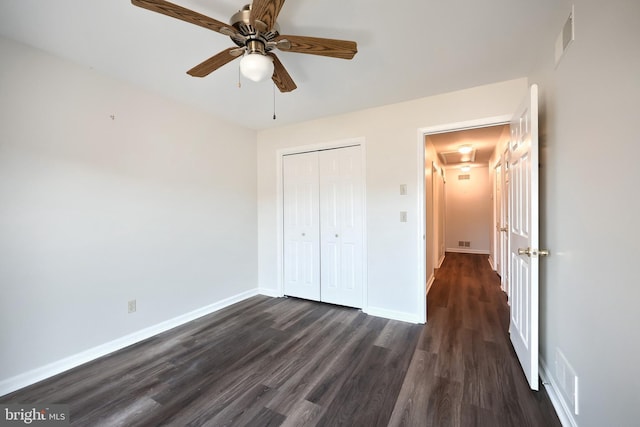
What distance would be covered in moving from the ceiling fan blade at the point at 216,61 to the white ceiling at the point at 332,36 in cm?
26

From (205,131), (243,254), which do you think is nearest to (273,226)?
(243,254)

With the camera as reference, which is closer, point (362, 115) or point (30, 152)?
point (30, 152)

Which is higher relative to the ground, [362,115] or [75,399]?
[362,115]

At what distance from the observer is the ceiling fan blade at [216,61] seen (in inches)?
60.3

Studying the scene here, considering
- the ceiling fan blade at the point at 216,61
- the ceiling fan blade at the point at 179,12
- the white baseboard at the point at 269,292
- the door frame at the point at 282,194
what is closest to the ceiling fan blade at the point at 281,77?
the ceiling fan blade at the point at 216,61

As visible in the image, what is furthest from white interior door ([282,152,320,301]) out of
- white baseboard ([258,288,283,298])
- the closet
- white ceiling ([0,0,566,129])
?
white ceiling ([0,0,566,129])

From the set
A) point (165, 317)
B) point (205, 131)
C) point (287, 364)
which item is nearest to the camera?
point (287, 364)

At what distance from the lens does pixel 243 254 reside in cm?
366

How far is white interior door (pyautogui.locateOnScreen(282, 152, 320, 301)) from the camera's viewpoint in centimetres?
354

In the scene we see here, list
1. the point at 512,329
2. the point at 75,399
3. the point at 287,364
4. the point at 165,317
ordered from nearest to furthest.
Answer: the point at 75,399, the point at 287,364, the point at 512,329, the point at 165,317

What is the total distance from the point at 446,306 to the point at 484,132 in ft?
8.42

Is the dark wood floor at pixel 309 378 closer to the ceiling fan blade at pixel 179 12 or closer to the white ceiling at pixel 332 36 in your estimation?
the ceiling fan blade at pixel 179 12

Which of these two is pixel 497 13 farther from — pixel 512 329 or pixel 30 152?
pixel 30 152

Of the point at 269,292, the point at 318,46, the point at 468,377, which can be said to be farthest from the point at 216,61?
the point at 269,292
